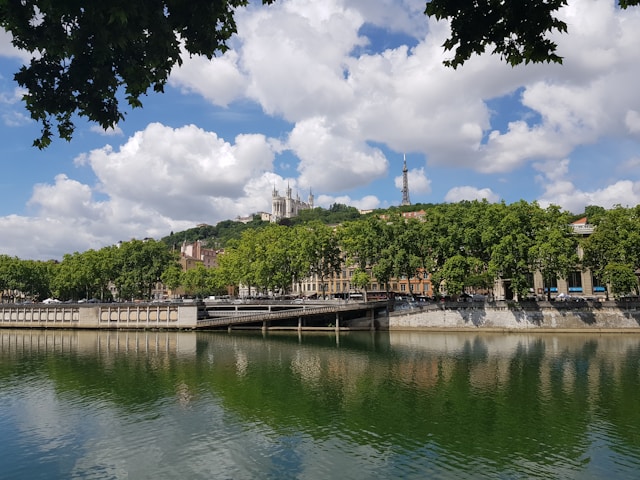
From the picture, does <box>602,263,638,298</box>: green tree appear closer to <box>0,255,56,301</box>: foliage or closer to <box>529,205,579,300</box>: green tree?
<box>529,205,579,300</box>: green tree

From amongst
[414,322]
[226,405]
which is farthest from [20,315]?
[226,405]

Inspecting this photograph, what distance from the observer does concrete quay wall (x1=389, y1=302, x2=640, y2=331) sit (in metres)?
67.2

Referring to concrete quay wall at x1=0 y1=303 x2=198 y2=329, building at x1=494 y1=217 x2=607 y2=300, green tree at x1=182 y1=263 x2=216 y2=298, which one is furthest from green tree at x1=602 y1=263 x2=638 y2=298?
green tree at x1=182 y1=263 x2=216 y2=298

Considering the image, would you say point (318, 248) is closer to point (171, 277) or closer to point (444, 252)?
point (444, 252)

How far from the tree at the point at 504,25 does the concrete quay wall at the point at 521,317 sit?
67574 mm

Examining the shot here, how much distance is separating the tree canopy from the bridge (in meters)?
68.2

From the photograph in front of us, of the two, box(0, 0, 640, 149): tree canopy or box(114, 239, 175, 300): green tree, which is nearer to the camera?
box(0, 0, 640, 149): tree canopy

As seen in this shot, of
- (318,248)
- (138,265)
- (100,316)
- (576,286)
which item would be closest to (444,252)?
(318,248)

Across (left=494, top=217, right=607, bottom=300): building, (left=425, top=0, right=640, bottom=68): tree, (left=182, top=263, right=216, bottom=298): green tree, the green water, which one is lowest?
the green water

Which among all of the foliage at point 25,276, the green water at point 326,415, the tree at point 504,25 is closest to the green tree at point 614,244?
the green water at point 326,415

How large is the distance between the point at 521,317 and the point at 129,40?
233 ft

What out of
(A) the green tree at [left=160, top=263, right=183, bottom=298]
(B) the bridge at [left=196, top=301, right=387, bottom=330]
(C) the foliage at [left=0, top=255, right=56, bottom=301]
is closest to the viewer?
(B) the bridge at [left=196, top=301, right=387, bottom=330]

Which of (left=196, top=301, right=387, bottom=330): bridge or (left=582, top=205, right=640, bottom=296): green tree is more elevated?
(left=582, top=205, right=640, bottom=296): green tree

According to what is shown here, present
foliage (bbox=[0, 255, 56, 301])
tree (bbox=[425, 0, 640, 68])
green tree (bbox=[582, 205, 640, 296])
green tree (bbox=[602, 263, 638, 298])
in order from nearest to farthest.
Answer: tree (bbox=[425, 0, 640, 68]) → green tree (bbox=[602, 263, 638, 298]) → green tree (bbox=[582, 205, 640, 296]) → foliage (bbox=[0, 255, 56, 301])
